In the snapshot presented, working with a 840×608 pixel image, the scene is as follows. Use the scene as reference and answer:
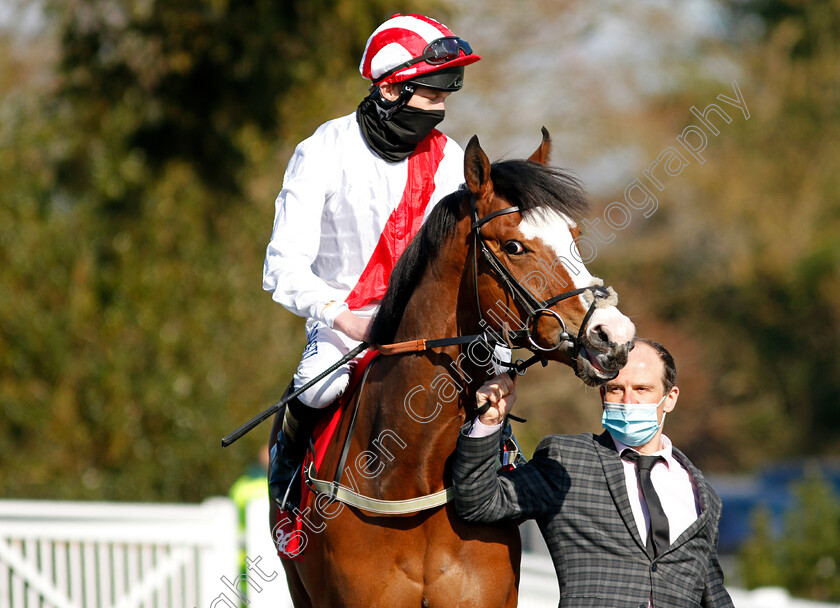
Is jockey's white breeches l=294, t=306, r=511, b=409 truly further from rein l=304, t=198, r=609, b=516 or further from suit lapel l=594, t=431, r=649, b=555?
suit lapel l=594, t=431, r=649, b=555

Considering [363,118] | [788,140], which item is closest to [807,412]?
[788,140]

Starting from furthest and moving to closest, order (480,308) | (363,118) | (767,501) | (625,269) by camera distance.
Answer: (625,269) → (767,501) → (363,118) → (480,308)

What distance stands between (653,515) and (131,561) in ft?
15.2

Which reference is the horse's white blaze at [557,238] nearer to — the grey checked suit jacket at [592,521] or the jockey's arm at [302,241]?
the grey checked suit jacket at [592,521]

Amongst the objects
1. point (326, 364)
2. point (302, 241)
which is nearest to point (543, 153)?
point (302, 241)

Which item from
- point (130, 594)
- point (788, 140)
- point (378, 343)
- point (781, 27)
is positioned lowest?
point (130, 594)

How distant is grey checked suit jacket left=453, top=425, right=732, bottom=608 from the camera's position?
105 inches

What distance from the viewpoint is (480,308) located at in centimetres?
266

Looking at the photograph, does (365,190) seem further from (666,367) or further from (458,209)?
(666,367)

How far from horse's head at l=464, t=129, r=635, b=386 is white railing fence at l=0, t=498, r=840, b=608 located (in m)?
4.06

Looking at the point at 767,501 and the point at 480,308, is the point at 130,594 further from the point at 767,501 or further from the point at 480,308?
the point at 767,501

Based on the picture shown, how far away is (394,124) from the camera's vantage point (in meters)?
3.11

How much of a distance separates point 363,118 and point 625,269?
56.8 ft

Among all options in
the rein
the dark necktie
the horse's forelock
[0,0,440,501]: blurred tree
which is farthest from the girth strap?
[0,0,440,501]: blurred tree
